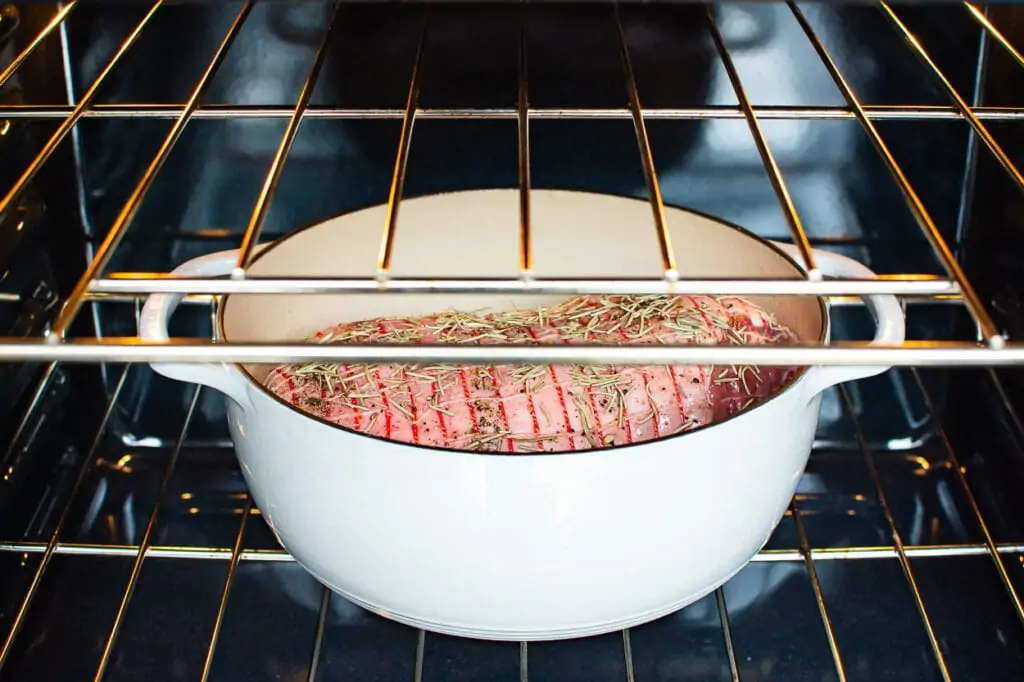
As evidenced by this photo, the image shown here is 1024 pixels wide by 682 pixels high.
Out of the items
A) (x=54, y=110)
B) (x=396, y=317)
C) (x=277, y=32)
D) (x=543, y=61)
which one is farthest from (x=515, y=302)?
(x=54, y=110)

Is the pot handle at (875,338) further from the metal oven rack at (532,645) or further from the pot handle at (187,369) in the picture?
the pot handle at (187,369)

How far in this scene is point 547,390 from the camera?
0.83 meters

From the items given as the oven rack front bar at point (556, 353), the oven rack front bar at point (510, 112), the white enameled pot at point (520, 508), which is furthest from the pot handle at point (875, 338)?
the oven rack front bar at point (510, 112)

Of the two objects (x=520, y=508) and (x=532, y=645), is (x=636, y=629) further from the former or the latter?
(x=520, y=508)

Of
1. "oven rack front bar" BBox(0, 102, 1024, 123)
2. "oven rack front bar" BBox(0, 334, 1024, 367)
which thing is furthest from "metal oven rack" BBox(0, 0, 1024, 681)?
"oven rack front bar" BBox(0, 334, 1024, 367)

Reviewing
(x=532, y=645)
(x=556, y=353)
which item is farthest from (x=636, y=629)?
(x=556, y=353)

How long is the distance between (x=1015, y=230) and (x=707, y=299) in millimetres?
307

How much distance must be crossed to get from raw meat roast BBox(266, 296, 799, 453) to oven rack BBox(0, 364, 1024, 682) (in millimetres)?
156

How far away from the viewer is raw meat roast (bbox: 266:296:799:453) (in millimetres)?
819

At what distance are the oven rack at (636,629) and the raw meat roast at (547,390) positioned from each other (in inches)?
6.1

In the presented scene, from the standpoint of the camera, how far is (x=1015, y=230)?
1033 mm

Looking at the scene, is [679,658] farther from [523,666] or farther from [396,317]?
[396,317]

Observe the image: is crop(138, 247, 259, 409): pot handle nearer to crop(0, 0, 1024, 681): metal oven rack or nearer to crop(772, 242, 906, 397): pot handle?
crop(0, 0, 1024, 681): metal oven rack

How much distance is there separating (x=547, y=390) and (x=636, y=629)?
0.20 meters
